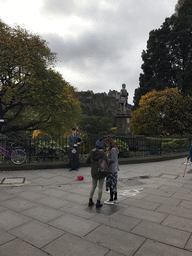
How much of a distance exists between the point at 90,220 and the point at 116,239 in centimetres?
84

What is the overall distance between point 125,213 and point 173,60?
35.3 meters

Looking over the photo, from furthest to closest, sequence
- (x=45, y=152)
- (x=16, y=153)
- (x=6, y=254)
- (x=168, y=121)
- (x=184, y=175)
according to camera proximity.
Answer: (x=168, y=121) < (x=45, y=152) < (x=16, y=153) < (x=184, y=175) < (x=6, y=254)

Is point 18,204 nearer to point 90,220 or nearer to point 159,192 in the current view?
point 90,220

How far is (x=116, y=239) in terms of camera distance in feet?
11.0

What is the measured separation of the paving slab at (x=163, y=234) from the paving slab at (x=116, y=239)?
0.22 meters

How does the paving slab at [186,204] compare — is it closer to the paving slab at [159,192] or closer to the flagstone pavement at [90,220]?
the flagstone pavement at [90,220]

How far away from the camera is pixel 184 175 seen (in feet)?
27.6

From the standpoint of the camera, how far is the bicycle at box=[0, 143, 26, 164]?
29.2 ft

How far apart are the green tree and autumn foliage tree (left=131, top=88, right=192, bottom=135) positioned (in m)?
8.08

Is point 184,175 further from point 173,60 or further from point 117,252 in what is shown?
point 173,60

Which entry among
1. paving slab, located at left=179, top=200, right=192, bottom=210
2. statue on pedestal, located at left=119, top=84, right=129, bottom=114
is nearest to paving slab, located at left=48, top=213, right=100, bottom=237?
paving slab, located at left=179, top=200, right=192, bottom=210

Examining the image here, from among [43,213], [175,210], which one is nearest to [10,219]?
[43,213]

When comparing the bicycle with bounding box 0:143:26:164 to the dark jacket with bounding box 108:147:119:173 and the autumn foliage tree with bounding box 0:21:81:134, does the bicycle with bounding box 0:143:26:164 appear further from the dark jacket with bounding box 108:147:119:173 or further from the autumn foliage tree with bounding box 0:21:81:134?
the autumn foliage tree with bounding box 0:21:81:134

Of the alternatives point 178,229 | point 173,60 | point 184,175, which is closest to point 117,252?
point 178,229
